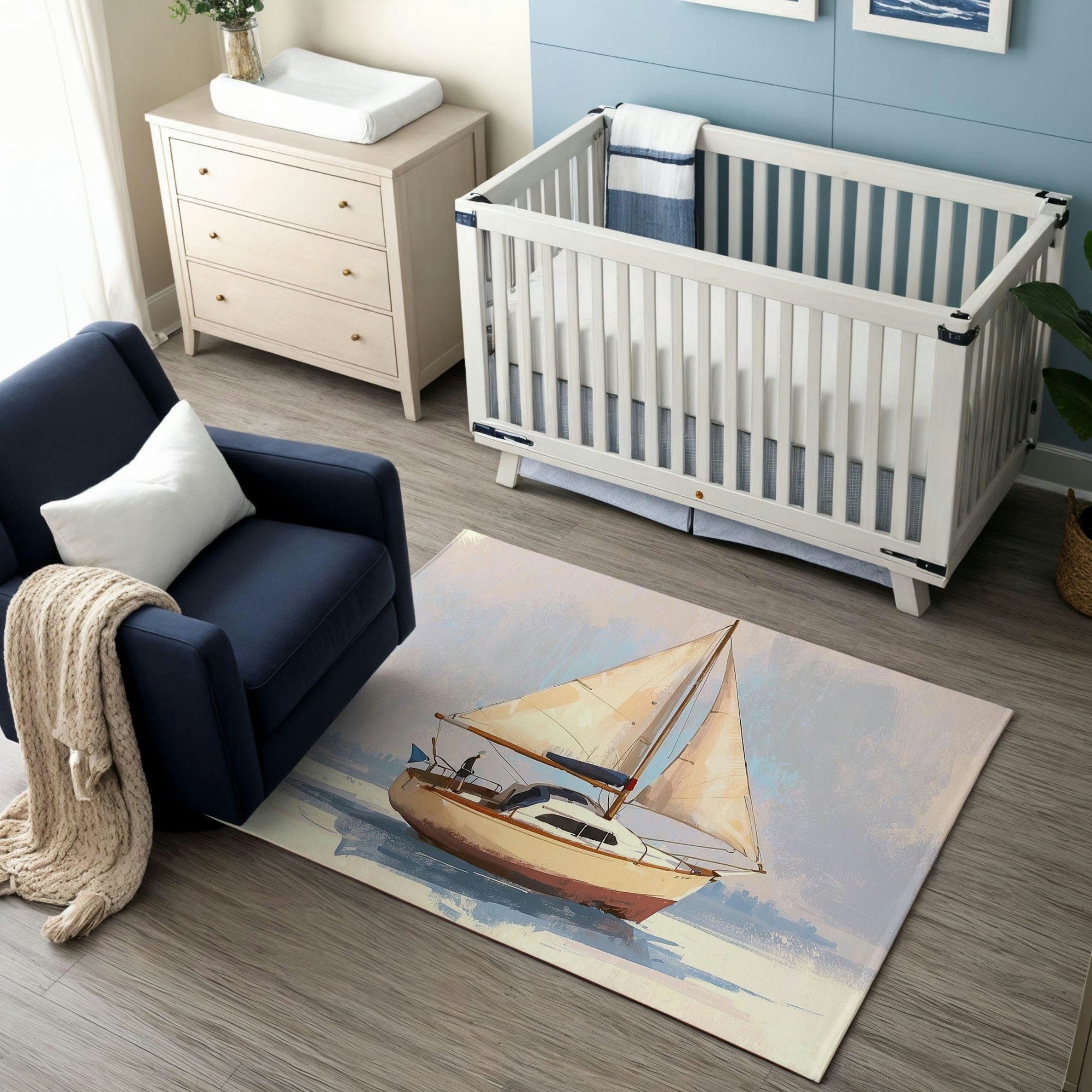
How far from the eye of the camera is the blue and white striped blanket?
3.16 m

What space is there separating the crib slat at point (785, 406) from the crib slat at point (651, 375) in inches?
11.4

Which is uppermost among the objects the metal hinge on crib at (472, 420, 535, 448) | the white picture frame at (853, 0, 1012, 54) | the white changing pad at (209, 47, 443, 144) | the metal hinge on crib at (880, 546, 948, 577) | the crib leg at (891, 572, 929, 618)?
the white picture frame at (853, 0, 1012, 54)

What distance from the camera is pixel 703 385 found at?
287 centimetres

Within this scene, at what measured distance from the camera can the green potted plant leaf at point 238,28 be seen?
3.47 m

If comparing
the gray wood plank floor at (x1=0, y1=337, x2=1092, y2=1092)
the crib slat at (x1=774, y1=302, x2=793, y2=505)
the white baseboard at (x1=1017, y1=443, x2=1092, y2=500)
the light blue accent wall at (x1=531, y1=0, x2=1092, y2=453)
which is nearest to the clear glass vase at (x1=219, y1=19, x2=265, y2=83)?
the light blue accent wall at (x1=531, y1=0, x2=1092, y2=453)

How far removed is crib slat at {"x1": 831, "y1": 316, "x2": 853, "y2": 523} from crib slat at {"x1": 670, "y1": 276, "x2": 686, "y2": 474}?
342 millimetres

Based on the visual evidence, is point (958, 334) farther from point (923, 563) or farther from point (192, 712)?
point (192, 712)

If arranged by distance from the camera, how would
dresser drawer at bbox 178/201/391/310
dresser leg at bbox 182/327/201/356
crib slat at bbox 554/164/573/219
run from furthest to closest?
dresser leg at bbox 182/327/201/356 → dresser drawer at bbox 178/201/391/310 → crib slat at bbox 554/164/573/219

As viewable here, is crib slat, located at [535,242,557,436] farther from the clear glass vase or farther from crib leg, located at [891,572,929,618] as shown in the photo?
the clear glass vase

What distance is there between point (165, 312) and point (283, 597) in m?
2.12

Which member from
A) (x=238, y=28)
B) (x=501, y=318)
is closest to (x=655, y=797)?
(x=501, y=318)

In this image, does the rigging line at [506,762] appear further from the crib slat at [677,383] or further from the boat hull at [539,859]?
the crib slat at [677,383]

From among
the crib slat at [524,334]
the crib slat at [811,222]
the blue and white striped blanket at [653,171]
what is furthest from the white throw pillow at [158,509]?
the crib slat at [811,222]

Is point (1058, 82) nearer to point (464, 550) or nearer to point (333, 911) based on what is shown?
point (464, 550)
